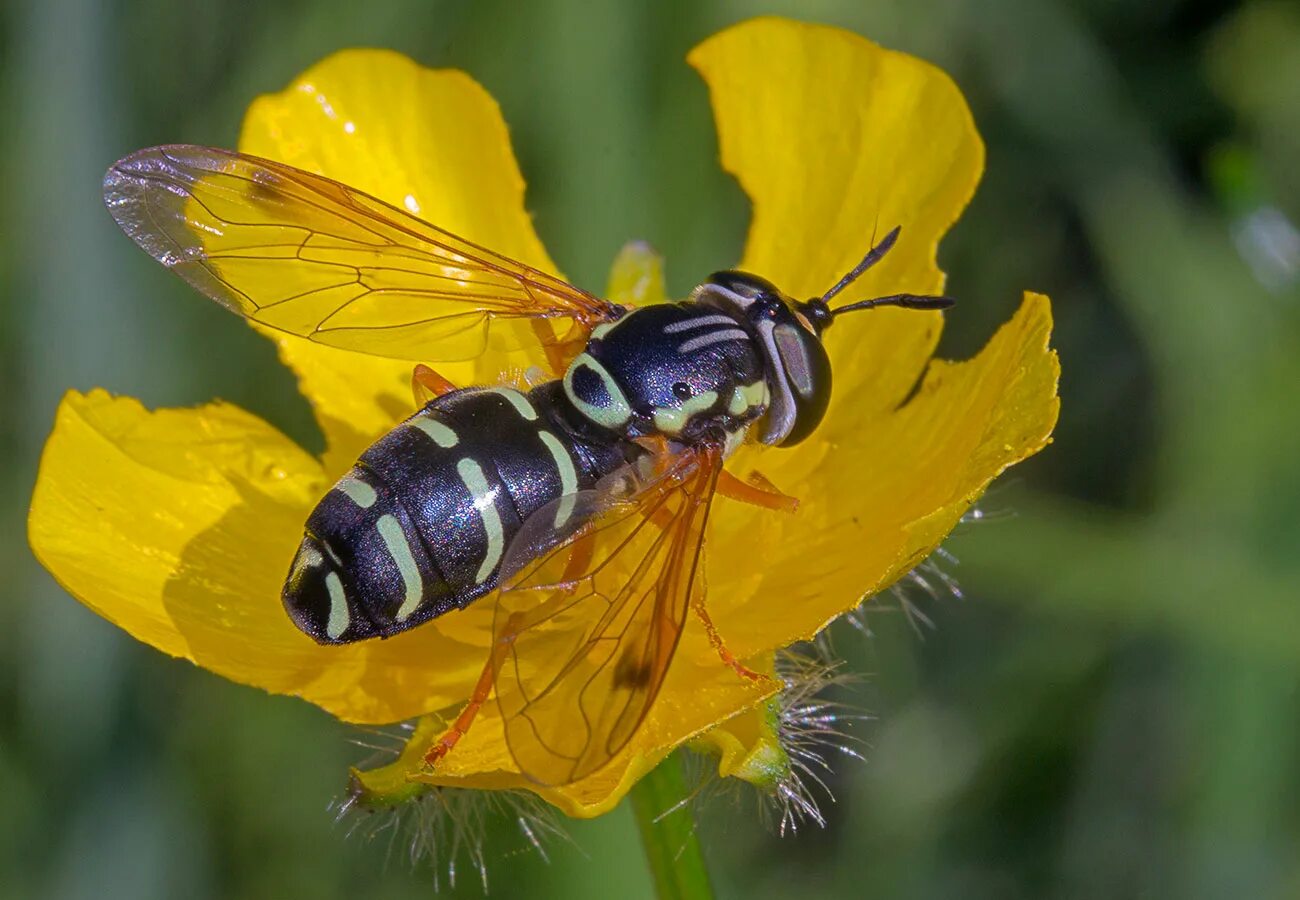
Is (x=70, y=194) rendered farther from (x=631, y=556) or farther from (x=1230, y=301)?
(x=1230, y=301)

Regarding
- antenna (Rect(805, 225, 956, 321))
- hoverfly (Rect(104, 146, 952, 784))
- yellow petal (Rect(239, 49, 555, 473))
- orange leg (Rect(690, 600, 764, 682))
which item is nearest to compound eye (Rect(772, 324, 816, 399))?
hoverfly (Rect(104, 146, 952, 784))

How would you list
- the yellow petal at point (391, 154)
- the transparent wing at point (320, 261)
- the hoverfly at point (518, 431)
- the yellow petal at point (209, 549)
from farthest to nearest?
the yellow petal at point (391, 154) < the transparent wing at point (320, 261) < the yellow petal at point (209, 549) < the hoverfly at point (518, 431)

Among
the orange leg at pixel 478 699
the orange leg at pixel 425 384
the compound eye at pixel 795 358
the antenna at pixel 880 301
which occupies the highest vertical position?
the antenna at pixel 880 301

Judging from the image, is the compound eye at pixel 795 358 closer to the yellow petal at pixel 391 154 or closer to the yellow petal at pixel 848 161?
the yellow petal at pixel 848 161

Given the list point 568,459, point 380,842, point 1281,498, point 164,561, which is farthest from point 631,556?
point 1281,498

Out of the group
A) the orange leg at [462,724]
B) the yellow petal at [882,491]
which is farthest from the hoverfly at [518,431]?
the yellow petal at [882,491]
